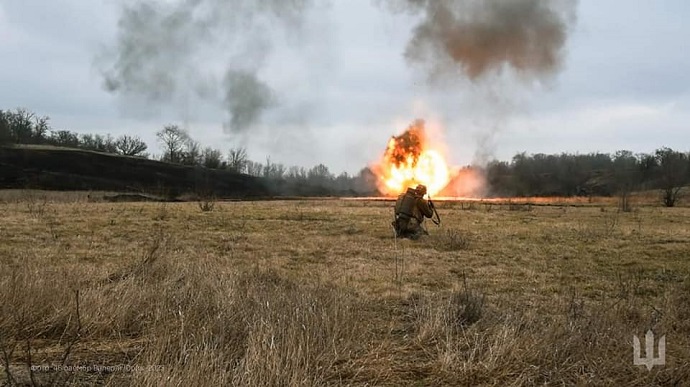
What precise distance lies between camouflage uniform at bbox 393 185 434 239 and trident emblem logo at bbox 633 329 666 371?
14926mm

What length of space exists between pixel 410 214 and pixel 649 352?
51.5 ft

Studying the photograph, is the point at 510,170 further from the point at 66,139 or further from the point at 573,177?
the point at 66,139

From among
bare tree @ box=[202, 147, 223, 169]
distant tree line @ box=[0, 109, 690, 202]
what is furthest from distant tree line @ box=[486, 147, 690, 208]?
bare tree @ box=[202, 147, 223, 169]

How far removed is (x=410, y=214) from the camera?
844 inches

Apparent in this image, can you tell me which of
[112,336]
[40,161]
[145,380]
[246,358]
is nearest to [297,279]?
[112,336]

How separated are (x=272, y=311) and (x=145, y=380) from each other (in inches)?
81.1

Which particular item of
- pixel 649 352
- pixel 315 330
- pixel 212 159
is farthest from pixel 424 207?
pixel 212 159

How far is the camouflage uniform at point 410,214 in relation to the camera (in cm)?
2141

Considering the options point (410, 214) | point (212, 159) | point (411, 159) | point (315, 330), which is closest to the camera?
point (315, 330)

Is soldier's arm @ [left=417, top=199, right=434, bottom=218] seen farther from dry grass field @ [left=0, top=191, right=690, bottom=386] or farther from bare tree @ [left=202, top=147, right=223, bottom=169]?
bare tree @ [left=202, top=147, right=223, bottom=169]

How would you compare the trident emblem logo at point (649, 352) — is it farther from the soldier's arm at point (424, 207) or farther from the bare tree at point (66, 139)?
the bare tree at point (66, 139)

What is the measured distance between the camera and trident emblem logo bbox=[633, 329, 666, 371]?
5.44m

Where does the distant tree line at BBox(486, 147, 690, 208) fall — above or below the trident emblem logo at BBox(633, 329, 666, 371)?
above

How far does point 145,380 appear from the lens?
4293 mm
